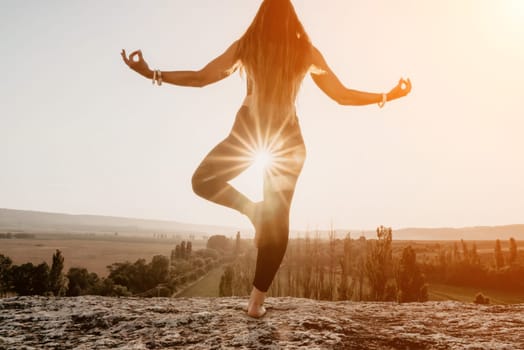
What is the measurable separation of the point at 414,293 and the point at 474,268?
55.7 meters

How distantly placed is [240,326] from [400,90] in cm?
246

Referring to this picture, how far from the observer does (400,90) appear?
350 cm

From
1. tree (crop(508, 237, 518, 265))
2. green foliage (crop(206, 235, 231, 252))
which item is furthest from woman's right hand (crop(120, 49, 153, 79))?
green foliage (crop(206, 235, 231, 252))

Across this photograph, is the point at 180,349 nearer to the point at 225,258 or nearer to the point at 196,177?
the point at 196,177

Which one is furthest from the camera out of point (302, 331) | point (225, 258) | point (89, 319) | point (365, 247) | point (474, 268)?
point (225, 258)

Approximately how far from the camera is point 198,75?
3283 millimetres

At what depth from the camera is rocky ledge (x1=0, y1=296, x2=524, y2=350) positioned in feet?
7.23

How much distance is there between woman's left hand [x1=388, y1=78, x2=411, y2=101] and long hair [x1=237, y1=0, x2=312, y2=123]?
83 centimetres

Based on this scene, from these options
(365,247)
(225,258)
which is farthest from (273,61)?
(225,258)

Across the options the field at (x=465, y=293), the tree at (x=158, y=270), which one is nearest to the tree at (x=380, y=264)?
the field at (x=465, y=293)

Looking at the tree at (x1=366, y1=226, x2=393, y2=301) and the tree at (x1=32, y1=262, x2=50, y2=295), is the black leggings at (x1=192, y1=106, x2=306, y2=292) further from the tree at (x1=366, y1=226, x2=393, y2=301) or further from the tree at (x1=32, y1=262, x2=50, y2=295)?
the tree at (x1=32, y1=262, x2=50, y2=295)

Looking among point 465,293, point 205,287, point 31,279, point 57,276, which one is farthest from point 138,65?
point 205,287

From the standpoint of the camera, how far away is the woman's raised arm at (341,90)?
11.5ft

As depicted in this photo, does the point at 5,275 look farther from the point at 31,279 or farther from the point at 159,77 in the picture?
the point at 159,77
